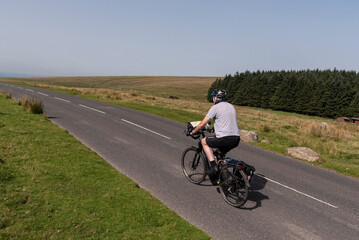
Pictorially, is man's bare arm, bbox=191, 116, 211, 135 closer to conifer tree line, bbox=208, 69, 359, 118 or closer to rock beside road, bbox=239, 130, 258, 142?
rock beside road, bbox=239, 130, 258, 142

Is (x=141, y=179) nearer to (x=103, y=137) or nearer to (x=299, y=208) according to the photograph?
(x=299, y=208)

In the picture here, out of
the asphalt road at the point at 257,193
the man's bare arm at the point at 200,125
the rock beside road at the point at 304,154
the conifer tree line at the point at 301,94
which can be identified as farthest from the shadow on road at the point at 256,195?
the conifer tree line at the point at 301,94

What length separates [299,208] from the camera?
5.82m

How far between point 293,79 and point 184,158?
236 ft

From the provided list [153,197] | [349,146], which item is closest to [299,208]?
[153,197]

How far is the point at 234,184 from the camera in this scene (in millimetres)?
5621

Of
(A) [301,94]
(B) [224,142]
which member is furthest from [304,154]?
(A) [301,94]

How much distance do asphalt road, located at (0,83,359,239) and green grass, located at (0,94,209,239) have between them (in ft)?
1.89

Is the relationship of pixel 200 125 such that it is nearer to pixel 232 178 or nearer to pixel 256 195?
pixel 232 178

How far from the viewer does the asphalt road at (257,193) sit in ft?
15.8

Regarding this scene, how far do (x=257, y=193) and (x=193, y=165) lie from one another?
1.91 m

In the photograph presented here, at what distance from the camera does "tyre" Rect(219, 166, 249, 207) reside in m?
5.52

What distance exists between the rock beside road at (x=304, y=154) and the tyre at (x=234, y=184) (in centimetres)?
699

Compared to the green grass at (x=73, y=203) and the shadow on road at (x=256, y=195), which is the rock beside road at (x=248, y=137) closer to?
the shadow on road at (x=256, y=195)
